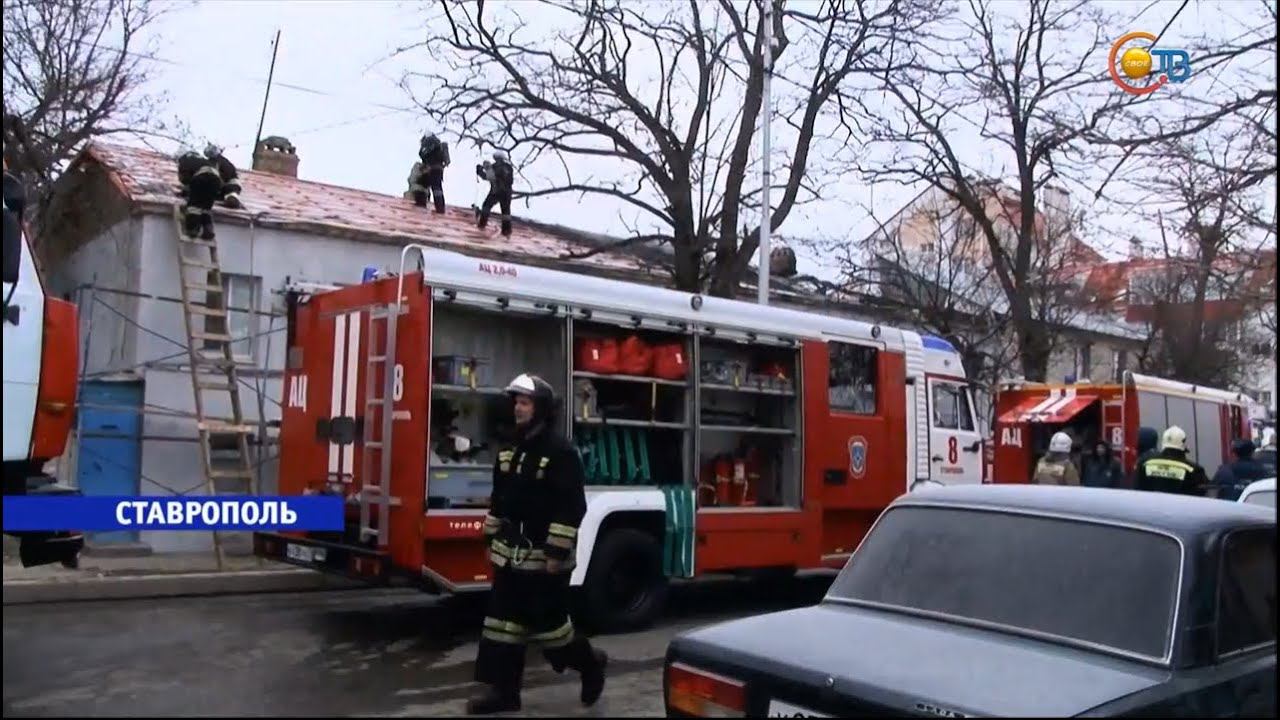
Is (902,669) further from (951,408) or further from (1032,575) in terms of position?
(951,408)

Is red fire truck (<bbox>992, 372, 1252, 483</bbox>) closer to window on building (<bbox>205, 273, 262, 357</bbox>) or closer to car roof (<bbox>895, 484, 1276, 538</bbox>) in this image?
window on building (<bbox>205, 273, 262, 357</bbox>)

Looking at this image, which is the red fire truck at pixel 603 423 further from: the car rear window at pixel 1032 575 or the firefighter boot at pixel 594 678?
the car rear window at pixel 1032 575

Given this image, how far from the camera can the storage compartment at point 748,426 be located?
1019 cm

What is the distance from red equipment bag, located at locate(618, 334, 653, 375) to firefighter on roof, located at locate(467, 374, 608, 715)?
3.33 metres

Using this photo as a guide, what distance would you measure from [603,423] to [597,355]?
536mm

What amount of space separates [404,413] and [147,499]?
11.9ft

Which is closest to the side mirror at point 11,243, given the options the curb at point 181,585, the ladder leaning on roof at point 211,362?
the curb at point 181,585

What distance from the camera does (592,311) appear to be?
9.12 meters

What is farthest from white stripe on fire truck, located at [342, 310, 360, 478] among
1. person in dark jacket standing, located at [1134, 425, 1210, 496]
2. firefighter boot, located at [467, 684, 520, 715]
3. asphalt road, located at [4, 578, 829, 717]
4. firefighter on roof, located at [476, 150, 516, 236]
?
firefighter on roof, located at [476, 150, 516, 236]

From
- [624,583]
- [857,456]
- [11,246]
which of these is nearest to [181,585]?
[624,583]

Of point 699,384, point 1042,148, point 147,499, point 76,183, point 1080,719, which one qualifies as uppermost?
point 1042,148

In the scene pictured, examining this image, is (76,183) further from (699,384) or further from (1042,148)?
(1042,148)

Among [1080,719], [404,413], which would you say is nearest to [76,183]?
[404,413]

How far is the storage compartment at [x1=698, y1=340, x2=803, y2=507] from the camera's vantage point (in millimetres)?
10188
